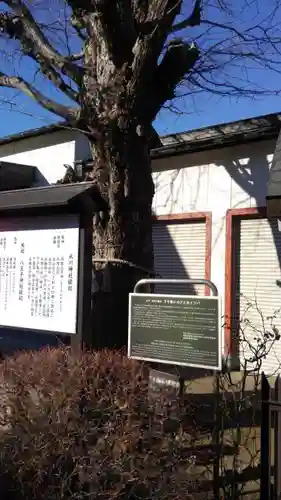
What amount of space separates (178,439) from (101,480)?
626mm

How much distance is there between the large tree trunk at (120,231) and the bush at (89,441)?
6.93 ft

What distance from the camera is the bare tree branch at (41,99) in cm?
764

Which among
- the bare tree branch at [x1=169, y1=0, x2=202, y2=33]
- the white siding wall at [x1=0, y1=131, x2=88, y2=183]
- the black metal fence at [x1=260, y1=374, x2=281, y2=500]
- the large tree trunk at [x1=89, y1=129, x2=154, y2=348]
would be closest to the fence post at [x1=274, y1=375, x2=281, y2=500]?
the black metal fence at [x1=260, y1=374, x2=281, y2=500]

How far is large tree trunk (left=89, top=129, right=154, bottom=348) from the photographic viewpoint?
693 cm

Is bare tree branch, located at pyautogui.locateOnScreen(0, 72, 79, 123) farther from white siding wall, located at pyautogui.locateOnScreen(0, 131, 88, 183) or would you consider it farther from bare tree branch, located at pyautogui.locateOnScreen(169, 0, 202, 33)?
white siding wall, located at pyautogui.locateOnScreen(0, 131, 88, 183)

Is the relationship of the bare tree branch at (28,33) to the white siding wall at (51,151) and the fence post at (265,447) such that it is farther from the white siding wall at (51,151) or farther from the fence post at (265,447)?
the white siding wall at (51,151)

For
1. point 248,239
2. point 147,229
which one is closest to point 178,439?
point 147,229

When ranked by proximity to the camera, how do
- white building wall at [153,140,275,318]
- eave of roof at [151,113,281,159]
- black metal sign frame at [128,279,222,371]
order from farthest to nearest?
white building wall at [153,140,275,318], eave of roof at [151,113,281,159], black metal sign frame at [128,279,222,371]

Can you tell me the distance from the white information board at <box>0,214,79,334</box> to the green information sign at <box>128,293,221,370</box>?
1149mm

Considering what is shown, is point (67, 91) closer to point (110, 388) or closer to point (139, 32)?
point (139, 32)

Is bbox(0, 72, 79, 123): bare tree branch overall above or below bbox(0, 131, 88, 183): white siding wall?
below

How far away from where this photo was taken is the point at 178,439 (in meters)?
4.43

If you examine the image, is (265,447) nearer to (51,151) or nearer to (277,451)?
(277,451)

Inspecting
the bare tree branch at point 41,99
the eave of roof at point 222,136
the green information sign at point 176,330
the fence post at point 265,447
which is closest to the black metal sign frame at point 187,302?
the green information sign at point 176,330
